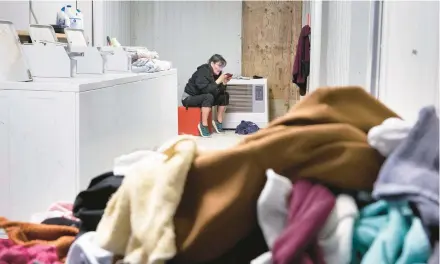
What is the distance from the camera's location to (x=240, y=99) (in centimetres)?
717

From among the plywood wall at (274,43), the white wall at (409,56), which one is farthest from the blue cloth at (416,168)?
the plywood wall at (274,43)

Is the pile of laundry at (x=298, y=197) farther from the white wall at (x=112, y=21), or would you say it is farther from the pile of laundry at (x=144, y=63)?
the white wall at (x=112, y=21)

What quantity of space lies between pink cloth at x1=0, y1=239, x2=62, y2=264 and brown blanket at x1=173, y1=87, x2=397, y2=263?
0.39 metres

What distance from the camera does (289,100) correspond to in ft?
24.0

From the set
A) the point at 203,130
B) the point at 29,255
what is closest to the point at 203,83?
the point at 203,130

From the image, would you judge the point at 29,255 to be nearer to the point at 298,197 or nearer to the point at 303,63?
the point at 298,197

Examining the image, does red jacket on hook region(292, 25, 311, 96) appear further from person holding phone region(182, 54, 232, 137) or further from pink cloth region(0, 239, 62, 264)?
pink cloth region(0, 239, 62, 264)

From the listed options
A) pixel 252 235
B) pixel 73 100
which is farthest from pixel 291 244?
pixel 73 100

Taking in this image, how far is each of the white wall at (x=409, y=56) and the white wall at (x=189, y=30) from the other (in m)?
5.85

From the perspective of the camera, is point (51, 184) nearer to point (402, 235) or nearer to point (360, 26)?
point (360, 26)

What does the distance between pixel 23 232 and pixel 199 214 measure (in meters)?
0.58

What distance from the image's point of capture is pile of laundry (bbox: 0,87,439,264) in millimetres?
673

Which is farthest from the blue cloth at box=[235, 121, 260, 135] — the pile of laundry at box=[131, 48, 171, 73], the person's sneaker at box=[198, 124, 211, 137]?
the pile of laundry at box=[131, 48, 171, 73]

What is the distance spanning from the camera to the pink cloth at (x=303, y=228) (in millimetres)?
666
